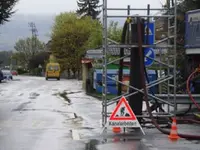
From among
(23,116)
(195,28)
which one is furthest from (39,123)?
(195,28)

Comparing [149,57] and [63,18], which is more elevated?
[63,18]

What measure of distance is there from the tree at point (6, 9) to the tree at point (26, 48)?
112m

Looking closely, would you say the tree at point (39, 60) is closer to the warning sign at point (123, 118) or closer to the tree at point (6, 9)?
the tree at point (6, 9)

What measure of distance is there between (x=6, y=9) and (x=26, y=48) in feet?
388

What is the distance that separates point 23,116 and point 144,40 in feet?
20.9

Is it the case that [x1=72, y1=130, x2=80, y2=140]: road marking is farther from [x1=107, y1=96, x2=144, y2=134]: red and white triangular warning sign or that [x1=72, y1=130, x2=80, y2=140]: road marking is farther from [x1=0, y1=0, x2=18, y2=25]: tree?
[x1=0, y1=0, x2=18, y2=25]: tree

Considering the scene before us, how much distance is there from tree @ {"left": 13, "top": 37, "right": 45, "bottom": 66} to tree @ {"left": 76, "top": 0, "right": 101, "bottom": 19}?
42.3 m

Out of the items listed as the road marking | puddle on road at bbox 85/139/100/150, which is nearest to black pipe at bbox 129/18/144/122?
the road marking

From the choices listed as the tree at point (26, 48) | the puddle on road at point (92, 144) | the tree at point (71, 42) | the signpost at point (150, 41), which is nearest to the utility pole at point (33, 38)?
the tree at point (26, 48)

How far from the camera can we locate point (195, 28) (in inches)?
712

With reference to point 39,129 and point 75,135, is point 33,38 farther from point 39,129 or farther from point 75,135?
point 75,135

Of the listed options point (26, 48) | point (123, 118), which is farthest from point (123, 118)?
point (26, 48)

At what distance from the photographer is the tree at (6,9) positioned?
27.9 m

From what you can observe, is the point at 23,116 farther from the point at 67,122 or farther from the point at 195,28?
the point at 195,28
